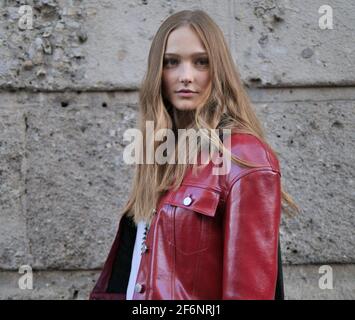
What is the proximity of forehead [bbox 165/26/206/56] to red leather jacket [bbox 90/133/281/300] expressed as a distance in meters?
0.30

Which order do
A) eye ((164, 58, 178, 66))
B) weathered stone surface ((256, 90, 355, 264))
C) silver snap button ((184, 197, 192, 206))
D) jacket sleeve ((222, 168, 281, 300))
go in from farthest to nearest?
weathered stone surface ((256, 90, 355, 264)) < eye ((164, 58, 178, 66)) < silver snap button ((184, 197, 192, 206)) < jacket sleeve ((222, 168, 281, 300))

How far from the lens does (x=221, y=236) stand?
147cm

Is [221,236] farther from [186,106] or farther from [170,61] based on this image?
[170,61]

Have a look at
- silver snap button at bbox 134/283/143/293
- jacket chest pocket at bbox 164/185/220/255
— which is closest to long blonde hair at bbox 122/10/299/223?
jacket chest pocket at bbox 164/185/220/255

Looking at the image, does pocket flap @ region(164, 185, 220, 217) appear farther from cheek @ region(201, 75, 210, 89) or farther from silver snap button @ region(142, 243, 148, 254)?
cheek @ region(201, 75, 210, 89)

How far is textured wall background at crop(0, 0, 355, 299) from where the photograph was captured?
2.50 meters

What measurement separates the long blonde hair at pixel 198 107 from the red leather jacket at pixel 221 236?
3.7 inches

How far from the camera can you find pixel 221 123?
1622 millimetres

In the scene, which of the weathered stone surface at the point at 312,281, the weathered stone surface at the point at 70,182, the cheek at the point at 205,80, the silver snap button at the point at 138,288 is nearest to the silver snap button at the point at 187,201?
the silver snap button at the point at 138,288

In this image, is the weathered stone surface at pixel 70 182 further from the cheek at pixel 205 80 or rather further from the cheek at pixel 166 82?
the cheek at pixel 205 80

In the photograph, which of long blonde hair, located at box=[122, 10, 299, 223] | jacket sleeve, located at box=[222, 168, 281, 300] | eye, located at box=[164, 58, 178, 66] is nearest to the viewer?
jacket sleeve, located at box=[222, 168, 281, 300]

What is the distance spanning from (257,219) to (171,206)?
23 centimetres

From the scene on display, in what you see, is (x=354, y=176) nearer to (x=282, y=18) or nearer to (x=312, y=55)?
(x=312, y=55)

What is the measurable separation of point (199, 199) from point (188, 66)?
42 centimetres
